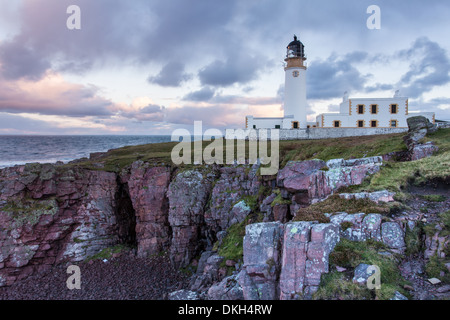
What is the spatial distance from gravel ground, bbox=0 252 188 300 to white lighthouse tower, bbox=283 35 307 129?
104ft

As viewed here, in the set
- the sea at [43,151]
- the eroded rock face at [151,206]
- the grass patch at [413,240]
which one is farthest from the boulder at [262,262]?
the sea at [43,151]

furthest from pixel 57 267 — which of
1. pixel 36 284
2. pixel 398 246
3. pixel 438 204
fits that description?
pixel 438 204

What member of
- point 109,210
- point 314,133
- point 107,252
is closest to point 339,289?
point 107,252

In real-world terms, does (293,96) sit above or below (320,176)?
above

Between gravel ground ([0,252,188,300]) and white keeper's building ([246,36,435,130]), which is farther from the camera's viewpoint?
white keeper's building ([246,36,435,130])

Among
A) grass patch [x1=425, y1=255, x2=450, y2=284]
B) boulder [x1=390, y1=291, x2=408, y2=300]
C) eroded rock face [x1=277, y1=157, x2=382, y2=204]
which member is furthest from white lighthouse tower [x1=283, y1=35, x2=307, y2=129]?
boulder [x1=390, y1=291, x2=408, y2=300]

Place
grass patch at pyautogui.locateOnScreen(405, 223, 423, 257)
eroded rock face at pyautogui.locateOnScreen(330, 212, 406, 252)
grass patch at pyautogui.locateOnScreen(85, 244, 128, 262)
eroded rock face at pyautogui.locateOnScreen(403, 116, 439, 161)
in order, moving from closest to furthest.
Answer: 1. grass patch at pyautogui.locateOnScreen(405, 223, 423, 257)
2. eroded rock face at pyautogui.locateOnScreen(330, 212, 406, 252)
3. eroded rock face at pyautogui.locateOnScreen(403, 116, 439, 161)
4. grass patch at pyautogui.locateOnScreen(85, 244, 128, 262)

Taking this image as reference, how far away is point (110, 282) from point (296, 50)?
4421 centimetres

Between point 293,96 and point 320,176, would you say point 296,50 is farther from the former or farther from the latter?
point 320,176

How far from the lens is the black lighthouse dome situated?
150 ft

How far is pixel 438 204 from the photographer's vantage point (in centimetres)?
1128

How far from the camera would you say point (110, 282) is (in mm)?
23438

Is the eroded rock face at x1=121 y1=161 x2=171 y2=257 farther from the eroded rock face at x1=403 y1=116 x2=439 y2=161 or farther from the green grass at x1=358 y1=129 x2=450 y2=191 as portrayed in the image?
the eroded rock face at x1=403 y1=116 x2=439 y2=161

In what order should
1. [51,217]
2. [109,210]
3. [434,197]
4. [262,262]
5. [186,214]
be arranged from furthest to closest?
[109,210], [186,214], [51,217], [434,197], [262,262]
